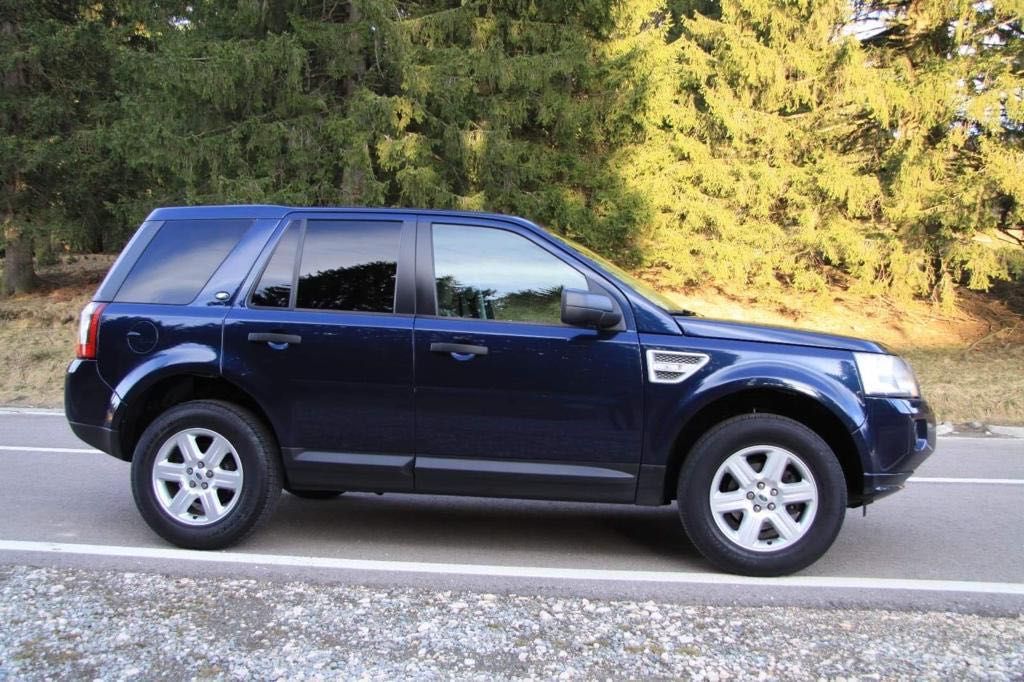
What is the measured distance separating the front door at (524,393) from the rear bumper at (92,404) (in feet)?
5.98

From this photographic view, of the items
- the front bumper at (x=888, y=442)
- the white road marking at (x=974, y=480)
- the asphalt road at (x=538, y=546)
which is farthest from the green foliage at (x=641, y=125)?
the front bumper at (x=888, y=442)

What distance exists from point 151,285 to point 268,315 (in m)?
0.82

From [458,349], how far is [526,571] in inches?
48.8

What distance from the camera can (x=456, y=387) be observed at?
4.36 m

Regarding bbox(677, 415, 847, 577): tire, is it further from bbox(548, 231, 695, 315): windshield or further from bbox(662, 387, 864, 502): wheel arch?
bbox(548, 231, 695, 315): windshield

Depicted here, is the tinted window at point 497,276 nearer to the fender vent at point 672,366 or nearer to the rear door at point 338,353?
the rear door at point 338,353

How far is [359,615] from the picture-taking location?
12.2 ft

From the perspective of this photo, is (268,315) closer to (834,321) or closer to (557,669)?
(557,669)

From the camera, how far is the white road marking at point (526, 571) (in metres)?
4.19

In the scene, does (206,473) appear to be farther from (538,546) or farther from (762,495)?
(762,495)

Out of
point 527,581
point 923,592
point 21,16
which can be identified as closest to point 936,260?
point 923,592

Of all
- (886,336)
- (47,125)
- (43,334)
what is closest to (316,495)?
(43,334)

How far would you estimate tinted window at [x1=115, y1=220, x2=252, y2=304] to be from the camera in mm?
4766

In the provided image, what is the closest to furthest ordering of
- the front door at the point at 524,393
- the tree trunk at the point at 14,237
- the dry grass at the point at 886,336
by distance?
the front door at the point at 524,393
the dry grass at the point at 886,336
the tree trunk at the point at 14,237
